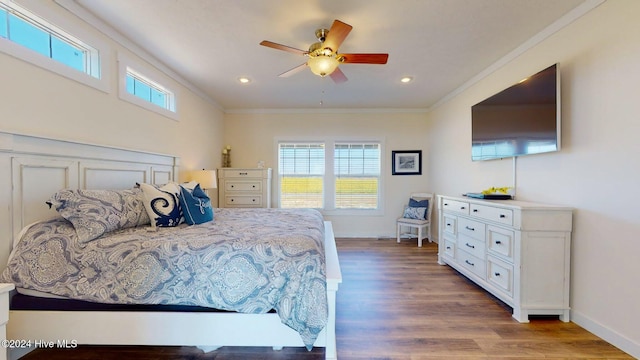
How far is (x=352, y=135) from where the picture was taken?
511cm

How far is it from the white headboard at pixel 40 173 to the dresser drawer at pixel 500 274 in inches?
142

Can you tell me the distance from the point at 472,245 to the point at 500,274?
1.53 feet

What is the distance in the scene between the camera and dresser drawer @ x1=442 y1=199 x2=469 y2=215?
2963 mm

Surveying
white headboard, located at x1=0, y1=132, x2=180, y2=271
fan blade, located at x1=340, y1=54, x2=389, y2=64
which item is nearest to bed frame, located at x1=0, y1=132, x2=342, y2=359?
white headboard, located at x1=0, y1=132, x2=180, y2=271

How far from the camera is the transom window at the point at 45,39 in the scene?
1668 mm

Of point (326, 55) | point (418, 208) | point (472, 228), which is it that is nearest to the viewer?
point (326, 55)

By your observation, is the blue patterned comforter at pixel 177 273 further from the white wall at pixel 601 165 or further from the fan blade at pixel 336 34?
the white wall at pixel 601 165

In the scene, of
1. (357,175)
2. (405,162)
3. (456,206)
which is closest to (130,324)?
(456,206)

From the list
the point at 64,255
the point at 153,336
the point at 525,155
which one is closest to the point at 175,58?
the point at 64,255

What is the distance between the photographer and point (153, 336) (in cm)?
154

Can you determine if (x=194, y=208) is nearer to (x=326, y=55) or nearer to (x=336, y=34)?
(x=326, y=55)

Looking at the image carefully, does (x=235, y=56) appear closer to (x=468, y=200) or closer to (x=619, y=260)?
(x=468, y=200)

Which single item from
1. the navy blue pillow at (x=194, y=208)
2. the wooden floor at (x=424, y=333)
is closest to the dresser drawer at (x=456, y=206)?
the wooden floor at (x=424, y=333)

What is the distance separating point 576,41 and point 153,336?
377 centimetres
